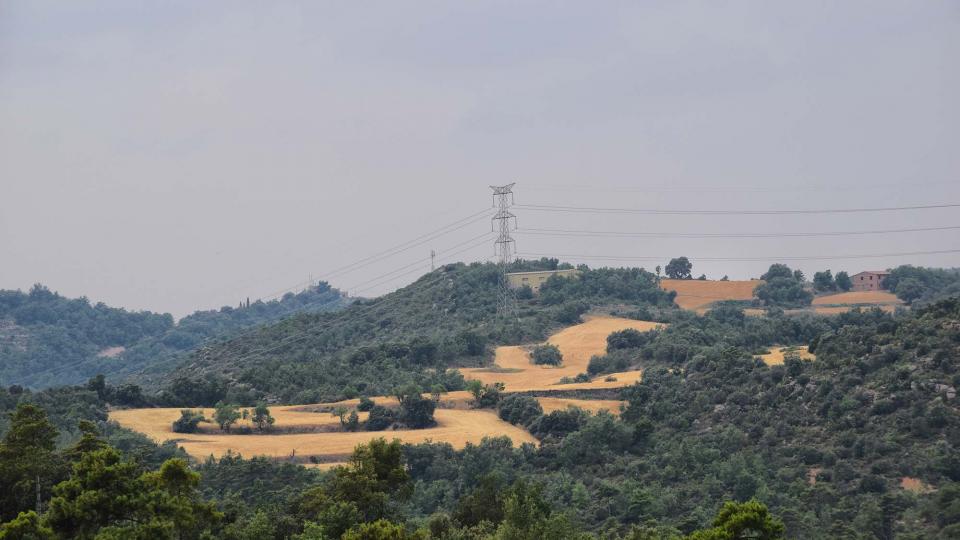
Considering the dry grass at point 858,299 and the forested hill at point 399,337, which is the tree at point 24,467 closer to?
the forested hill at point 399,337

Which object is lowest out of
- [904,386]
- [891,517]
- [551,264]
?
[891,517]

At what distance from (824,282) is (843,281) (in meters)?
2.02

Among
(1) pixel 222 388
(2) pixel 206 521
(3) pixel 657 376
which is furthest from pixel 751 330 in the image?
(2) pixel 206 521

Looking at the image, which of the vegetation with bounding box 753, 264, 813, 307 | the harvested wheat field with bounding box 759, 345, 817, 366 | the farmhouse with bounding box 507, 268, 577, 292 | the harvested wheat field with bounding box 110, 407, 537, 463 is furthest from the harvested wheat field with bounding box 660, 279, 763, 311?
the harvested wheat field with bounding box 110, 407, 537, 463

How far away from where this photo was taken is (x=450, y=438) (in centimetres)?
8575

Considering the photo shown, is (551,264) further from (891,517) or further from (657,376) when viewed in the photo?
(891,517)

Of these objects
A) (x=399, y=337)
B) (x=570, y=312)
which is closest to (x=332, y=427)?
(x=399, y=337)

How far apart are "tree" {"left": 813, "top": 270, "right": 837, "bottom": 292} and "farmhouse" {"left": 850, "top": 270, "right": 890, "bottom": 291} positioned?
2283 millimetres

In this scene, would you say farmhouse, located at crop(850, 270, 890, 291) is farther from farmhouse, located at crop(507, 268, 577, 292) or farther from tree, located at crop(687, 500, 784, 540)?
tree, located at crop(687, 500, 784, 540)

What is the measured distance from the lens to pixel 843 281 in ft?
492

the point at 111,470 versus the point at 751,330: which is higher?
the point at 751,330

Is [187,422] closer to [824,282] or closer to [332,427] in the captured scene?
[332,427]

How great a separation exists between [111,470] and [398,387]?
55739 millimetres

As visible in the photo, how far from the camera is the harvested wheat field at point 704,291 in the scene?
5728 inches
